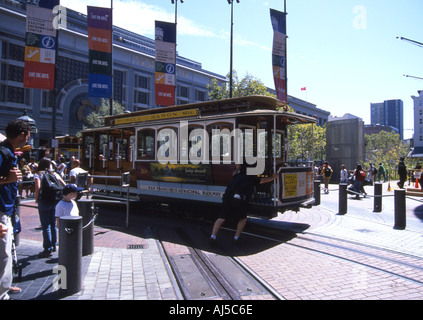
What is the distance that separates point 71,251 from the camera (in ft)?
13.5

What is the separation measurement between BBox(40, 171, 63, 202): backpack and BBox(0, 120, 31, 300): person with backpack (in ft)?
6.54

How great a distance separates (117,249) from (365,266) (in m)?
4.58

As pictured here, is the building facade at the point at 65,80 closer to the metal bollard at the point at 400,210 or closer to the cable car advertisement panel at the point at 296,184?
the cable car advertisement panel at the point at 296,184

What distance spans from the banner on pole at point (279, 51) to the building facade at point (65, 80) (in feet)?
63.7

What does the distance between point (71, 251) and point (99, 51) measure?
13.0 meters

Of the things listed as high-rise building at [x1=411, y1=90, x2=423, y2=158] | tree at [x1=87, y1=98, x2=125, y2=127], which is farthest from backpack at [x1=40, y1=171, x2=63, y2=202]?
high-rise building at [x1=411, y1=90, x2=423, y2=158]

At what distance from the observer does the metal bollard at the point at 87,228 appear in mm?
Answer: 5622

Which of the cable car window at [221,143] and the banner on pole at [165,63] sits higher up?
the banner on pole at [165,63]

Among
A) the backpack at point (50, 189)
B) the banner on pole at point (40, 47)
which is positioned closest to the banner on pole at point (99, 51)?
the banner on pole at point (40, 47)

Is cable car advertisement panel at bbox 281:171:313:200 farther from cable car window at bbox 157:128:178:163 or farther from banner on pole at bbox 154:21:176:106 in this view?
banner on pole at bbox 154:21:176:106

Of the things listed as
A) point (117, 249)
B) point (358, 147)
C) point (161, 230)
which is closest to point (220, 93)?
point (358, 147)

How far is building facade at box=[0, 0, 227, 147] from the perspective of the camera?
1228 inches

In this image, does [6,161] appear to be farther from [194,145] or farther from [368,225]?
[368,225]

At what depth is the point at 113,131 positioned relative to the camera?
461 inches
